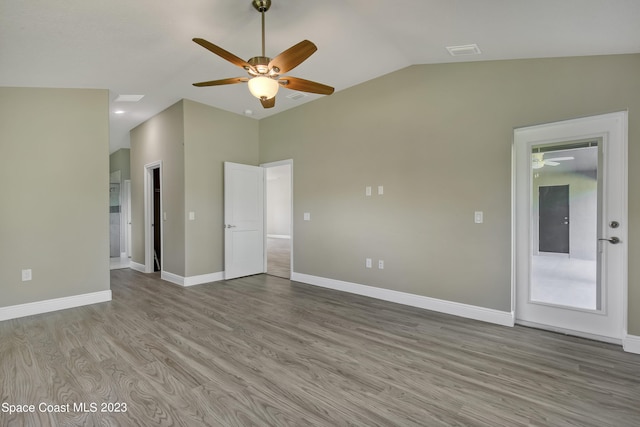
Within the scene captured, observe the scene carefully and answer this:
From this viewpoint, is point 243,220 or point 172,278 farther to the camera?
point 243,220

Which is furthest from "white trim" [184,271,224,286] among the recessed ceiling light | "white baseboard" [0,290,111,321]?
the recessed ceiling light

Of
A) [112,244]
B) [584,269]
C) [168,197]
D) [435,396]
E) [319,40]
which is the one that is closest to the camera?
[435,396]

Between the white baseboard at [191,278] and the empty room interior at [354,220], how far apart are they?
68mm

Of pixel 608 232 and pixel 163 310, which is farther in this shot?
pixel 163 310

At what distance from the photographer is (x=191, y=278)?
4.98 meters

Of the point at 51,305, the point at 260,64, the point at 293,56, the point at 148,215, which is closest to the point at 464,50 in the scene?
the point at 293,56

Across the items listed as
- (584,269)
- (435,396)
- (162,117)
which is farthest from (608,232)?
(162,117)

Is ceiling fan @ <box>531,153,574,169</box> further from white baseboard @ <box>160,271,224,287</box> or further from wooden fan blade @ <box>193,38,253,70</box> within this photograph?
white baseboard @ <box>160,271,224,287</box>

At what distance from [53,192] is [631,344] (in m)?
6.29

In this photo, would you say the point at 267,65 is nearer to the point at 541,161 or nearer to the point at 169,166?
the point at 541,161

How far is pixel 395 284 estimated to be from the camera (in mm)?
4066

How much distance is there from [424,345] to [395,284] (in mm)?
1312

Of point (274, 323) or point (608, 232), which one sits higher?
point (608, 232)

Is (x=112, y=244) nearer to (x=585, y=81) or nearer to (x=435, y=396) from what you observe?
(x=435, y=396)
